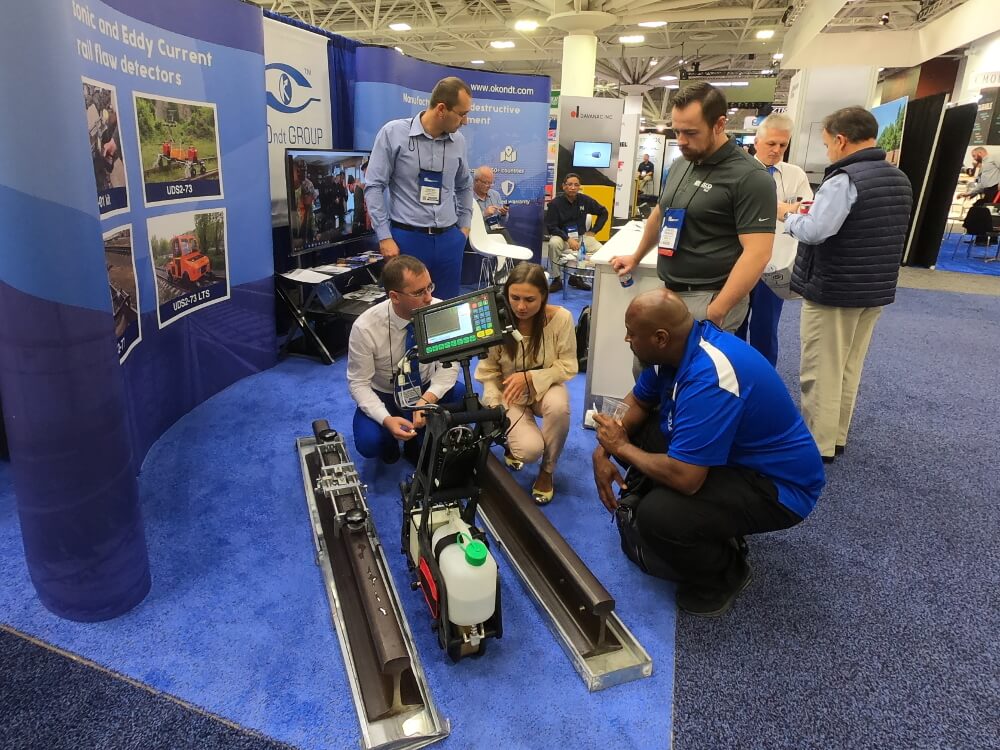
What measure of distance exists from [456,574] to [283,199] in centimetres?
344

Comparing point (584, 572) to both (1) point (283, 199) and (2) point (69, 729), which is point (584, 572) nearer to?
(2) point (69, 729)

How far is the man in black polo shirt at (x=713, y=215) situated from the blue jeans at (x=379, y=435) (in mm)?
1036

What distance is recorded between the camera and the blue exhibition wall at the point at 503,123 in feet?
16.4

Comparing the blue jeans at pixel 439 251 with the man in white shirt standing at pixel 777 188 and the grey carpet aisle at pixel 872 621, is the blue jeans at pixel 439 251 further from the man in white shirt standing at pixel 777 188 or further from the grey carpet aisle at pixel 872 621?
the grey carpet aisle at pixel 872 621

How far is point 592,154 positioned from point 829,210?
21.1ft

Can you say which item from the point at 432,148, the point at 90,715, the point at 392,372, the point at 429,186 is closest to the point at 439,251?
the point at 429,186

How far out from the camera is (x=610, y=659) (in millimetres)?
1761

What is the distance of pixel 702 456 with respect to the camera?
67.6 inches

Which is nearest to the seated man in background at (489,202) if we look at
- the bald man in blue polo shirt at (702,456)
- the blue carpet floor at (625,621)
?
the blue carpet floor at (625,621)

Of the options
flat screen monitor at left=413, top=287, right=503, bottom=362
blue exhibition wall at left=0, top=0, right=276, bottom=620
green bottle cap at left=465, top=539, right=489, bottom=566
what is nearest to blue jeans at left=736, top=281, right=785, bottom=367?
flat screen monitor at left=413, top=287, right=503, bottom=362

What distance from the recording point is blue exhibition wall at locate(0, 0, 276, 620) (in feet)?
4.97

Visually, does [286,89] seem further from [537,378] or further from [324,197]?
[537,378]

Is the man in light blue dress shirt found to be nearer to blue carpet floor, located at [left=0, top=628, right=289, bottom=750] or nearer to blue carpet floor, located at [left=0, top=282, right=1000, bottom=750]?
blue carpet floor, located at [left=0, top=282, right=1000, bottom=750]

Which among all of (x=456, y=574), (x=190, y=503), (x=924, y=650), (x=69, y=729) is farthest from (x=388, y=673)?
(x=924, y=650)
